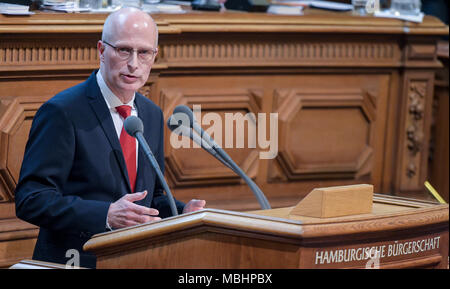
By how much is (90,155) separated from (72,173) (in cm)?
8

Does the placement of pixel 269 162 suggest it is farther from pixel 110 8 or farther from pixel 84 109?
pixel 84 109

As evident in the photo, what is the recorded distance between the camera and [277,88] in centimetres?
406

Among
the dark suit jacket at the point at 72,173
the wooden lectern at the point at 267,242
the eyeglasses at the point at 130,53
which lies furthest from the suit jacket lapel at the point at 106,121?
the wooden lectern at the point at 267,242

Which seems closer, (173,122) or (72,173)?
(173,122)

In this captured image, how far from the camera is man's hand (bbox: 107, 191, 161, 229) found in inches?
85.7

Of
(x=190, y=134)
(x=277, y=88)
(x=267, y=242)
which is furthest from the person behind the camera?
(x=277, y=88)

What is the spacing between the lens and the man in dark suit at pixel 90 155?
2.34 metres

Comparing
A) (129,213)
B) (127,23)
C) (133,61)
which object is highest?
(127,23)

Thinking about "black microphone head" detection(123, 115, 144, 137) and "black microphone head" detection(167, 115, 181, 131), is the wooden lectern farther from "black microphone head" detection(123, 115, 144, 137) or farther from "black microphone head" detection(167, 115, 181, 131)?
"black microphone head" detection(167, 115, 181, 131)

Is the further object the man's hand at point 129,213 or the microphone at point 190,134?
the microphone at point 190,134

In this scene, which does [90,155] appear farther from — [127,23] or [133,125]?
[127,23]

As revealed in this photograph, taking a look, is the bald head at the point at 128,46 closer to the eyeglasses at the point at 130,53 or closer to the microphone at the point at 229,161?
the eyeglasses at the point at 130,53

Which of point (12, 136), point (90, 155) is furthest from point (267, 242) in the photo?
point (12, 136)

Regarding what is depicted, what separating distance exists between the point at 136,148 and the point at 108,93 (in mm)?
199
